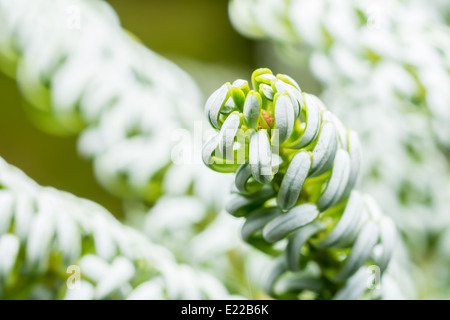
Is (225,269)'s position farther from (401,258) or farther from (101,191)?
(101,191)

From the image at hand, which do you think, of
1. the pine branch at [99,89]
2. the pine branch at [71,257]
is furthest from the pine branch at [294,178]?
the pine branch at [99,89]

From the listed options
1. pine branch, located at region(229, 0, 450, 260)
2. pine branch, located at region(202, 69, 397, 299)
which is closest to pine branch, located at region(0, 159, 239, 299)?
pine branch, located at region(202, 69, 397, 299)

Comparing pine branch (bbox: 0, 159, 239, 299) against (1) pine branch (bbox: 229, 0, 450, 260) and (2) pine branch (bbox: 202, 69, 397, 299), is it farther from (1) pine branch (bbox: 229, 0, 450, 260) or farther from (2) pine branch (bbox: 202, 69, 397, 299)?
(1) pine branch (bbox: 229, 0, 450, 260)

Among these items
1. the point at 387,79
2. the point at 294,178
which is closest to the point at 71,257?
the point at 294,178

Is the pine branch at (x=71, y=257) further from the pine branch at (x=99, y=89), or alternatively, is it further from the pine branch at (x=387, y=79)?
the pine branch at (x=387, y=79)

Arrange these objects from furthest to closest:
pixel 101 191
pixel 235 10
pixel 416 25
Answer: pixel 101 191 → pixel 235 10 → pixel 416 25

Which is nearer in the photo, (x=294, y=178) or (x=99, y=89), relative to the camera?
(x=294, y=178)

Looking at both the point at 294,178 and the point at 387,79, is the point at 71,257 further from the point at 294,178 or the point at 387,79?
the point at 387,79
